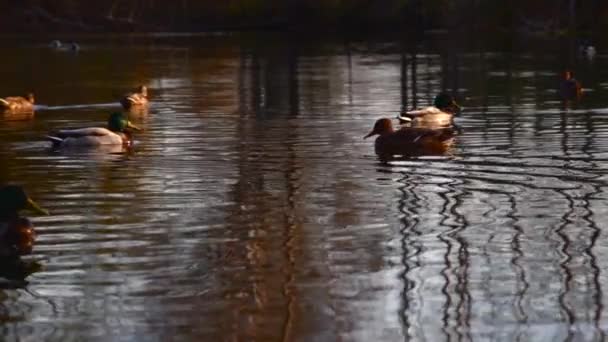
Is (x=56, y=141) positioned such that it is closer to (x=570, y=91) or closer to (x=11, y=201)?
(x=11, y=201)

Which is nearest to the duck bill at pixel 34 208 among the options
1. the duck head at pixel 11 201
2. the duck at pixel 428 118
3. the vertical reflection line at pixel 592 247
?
the duck head at pixel 11 201

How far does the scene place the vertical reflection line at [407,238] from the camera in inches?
343

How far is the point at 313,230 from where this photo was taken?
11.6 metres

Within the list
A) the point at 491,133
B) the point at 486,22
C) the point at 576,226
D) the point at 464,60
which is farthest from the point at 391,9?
the point at 576,226

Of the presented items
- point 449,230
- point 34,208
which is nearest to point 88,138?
point 34,208

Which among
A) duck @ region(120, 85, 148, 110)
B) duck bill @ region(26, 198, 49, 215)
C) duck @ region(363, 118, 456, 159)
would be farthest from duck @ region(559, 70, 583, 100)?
duck bill @ region(26, 198, 49, 215)

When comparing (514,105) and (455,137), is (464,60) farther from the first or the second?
(455,137)

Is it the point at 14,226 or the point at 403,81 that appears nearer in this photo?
the point at 14,226

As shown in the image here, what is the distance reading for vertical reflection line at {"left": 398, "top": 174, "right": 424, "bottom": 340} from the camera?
8.71 metres

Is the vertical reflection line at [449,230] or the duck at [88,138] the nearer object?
the vertical reflection line at [449,230]

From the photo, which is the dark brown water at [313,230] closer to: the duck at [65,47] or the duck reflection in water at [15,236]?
the duck reflection in water at [15,236]

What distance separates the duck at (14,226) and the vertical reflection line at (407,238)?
271cm

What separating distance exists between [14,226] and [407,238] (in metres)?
2.86

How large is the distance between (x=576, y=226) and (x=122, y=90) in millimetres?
22329
